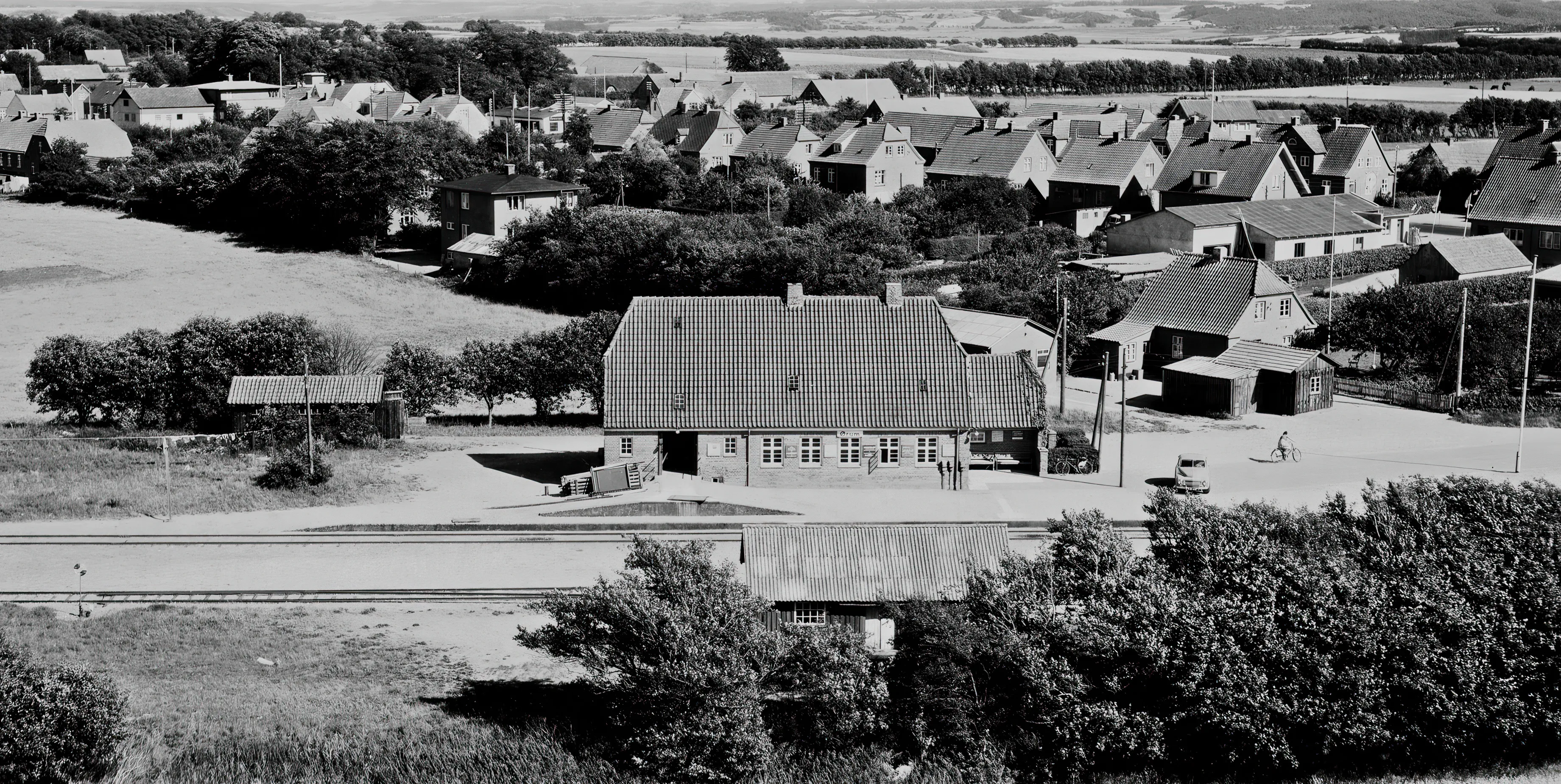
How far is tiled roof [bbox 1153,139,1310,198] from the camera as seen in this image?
257ft

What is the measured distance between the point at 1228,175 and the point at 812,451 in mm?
47382

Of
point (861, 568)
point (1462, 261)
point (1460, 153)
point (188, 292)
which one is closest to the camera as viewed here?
point (861, 568)

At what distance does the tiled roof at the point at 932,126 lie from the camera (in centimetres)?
9194

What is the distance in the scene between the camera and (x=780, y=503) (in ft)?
123

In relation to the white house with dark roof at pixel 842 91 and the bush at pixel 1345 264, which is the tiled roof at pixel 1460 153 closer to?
the bush at pixel 1345 264

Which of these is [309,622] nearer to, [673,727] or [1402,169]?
[673,727]

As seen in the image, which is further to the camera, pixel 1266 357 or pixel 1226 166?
pixel 1226 166

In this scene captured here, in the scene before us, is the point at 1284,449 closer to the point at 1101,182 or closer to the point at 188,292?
the point at 1101,182

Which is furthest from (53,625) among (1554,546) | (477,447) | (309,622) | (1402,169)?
(1402,169)

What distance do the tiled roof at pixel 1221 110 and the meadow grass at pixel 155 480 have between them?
84162 mm

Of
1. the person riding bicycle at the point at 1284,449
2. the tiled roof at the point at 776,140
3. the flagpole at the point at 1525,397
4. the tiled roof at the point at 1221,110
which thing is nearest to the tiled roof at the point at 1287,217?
the flagpole at the point at 1525,397

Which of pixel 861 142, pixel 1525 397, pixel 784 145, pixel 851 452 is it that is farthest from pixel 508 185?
pixel 1525 397

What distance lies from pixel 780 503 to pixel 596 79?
13429 cm

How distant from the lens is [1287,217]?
70.8m
